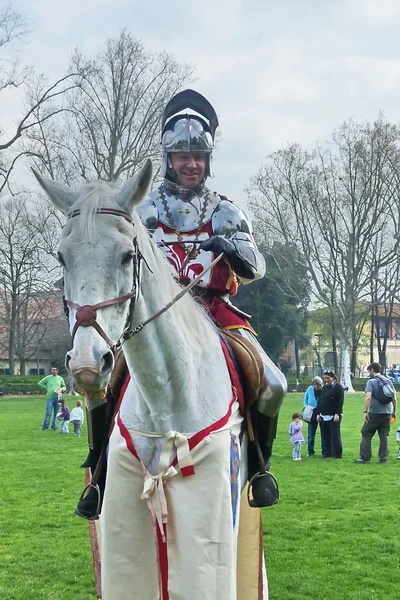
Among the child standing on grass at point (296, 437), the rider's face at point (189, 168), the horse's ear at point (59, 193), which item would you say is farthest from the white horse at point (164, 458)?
the child standing on grass at point (296, 437)

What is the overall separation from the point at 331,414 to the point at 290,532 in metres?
6.85

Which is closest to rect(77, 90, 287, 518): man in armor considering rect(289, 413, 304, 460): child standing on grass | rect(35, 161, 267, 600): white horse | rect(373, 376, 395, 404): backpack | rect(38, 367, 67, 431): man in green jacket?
rect(35, 161, 267, 600): white horse

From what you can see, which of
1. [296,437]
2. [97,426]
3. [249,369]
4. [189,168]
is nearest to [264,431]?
[249,369]

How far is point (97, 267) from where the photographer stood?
3000 mm

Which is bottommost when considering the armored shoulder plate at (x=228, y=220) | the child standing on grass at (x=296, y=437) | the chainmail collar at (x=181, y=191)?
the child standing on grass at (x=296, y=437)

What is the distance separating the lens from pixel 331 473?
13555mm

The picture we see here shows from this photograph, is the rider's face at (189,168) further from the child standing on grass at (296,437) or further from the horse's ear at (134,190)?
the child standing on grass at (296,437)

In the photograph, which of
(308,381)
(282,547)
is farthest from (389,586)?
(308,381)

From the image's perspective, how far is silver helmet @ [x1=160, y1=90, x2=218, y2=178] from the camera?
4.91 m

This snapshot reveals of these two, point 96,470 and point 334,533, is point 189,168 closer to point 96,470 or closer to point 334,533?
point 96,470

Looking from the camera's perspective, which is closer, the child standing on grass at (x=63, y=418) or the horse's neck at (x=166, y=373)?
the horse's neck at (x=166, y=373)

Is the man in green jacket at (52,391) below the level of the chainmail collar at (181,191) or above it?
below

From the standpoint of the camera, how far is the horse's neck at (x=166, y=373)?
3.59 meters

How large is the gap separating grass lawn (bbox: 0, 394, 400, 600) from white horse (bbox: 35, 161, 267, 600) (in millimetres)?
268
